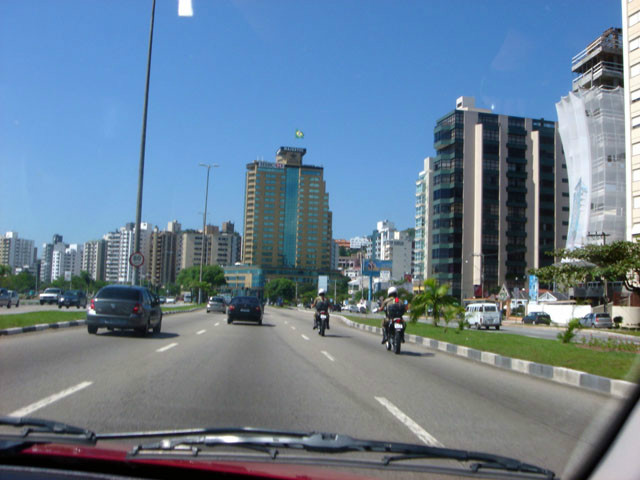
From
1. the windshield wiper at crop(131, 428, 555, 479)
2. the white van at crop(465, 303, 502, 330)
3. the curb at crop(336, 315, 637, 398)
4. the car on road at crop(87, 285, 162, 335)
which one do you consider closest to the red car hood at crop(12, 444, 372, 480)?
the windshield wiper at crop(131, 428, 555, 479)

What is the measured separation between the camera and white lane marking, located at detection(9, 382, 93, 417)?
6012 millimetres

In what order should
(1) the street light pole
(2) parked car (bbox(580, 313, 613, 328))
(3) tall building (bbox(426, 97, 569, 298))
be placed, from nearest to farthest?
(1) the street light pole, (2) parked car (bbox(580, 313, 613, 328)), (3) tall building (bbox(426, 97, 569, 298))

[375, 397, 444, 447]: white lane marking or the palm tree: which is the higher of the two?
the palm tree

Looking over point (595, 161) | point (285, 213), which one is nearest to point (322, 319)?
point (595, 161)

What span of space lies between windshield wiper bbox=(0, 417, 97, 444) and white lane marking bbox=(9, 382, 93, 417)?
2.18 metres

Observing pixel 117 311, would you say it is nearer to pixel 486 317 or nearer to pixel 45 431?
pixel 45 431

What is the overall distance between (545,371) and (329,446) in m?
9.03

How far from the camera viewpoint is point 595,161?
177ft

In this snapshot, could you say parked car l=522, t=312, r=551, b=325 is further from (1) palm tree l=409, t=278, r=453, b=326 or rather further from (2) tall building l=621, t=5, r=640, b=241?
(1) palm tree l=409, t=278, r=453, b=326

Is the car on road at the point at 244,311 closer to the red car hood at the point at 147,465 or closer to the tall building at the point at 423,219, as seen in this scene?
the red car hood at the point at 147,465

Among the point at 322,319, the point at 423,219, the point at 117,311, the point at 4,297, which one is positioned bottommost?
the point at 4,297

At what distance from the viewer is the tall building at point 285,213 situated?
153875mm

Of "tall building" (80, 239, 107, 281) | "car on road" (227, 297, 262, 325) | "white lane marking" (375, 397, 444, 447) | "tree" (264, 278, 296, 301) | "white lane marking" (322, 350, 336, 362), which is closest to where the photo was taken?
"white lane marking" (375, 397, 444, 447)

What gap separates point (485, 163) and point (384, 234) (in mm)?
96019
